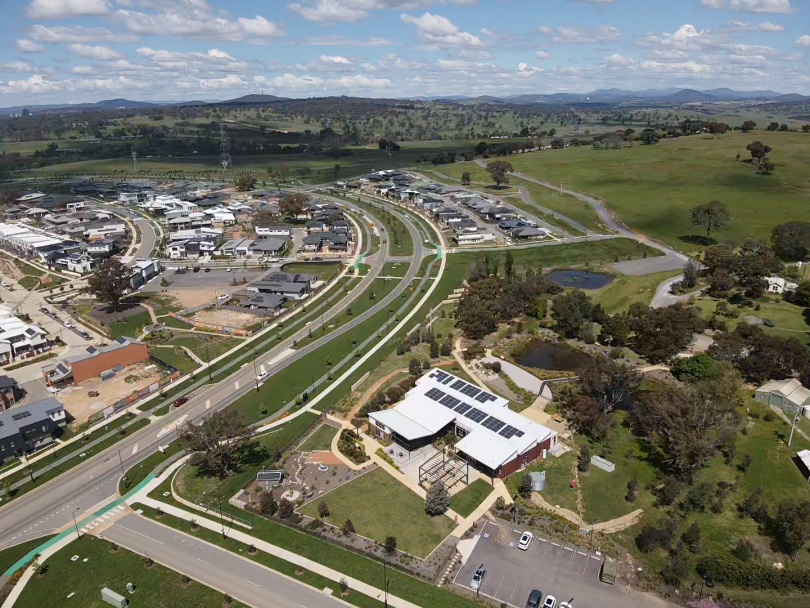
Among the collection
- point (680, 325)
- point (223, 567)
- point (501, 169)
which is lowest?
point (223, 567)

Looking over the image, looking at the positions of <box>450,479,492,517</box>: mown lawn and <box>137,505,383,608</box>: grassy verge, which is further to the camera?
<box>450,479,492,517</box>: mown lawn

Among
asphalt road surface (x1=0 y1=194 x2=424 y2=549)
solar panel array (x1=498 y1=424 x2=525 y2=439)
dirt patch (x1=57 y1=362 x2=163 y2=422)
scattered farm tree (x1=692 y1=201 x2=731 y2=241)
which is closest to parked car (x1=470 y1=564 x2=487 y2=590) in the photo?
solar panel array (x1=498 y1=424 x2=525 y2=439)

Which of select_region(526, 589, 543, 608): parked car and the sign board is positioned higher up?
select_region(526, 589, 543, 608): parked car

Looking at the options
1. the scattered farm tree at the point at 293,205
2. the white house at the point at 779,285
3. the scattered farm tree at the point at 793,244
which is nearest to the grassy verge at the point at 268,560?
the white house at the point at 779,285

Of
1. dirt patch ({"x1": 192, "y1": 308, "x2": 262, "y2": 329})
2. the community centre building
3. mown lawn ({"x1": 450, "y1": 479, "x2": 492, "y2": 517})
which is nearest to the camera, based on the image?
mown lawn ({"x1": 450, "y1": 479, "x2": 492, "y2": 517})

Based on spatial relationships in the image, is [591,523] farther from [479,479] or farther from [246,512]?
[246,512]

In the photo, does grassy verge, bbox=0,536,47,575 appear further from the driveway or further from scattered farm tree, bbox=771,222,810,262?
scattered farm tree, bbox=771,222,810,262

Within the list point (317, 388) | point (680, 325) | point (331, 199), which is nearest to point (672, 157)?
point (331, 199)
